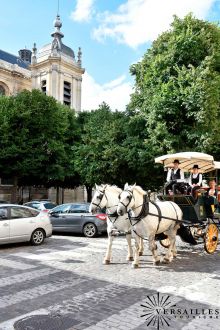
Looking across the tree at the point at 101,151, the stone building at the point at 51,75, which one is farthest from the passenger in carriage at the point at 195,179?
the stone building at the point at 51,75

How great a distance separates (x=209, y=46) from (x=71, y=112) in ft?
73.0

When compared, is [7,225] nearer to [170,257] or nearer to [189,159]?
[170,257]

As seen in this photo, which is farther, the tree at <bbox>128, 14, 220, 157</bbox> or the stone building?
the stone building

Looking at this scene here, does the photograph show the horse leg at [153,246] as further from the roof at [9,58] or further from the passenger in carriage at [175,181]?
the roof at [9,58]

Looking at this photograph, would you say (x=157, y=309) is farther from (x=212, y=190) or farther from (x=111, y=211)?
(x=212, y=190)

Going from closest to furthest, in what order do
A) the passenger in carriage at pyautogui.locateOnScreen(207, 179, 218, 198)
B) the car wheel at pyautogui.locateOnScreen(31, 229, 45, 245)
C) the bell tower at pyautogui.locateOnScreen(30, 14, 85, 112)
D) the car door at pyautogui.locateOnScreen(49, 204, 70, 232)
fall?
1. the passenger in carriage at pyautogui.locateOnScreen(207, 179, 218, 198)
2. the car wheel at pyautogui.locateOnScreen(31, 229, 45, 245)
3. the car door at pyautogui.locateOnScreen(49, 204, 70, 232)
4. the bell tower at pyautogui.locateOnScreen(30, 14, 85, 112)

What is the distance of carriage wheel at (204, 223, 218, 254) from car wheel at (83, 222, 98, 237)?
6.81 m

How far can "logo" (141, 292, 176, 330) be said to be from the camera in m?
6.05

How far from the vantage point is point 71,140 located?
41906mm

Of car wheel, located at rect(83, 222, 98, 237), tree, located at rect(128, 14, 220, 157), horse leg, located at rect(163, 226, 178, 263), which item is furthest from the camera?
tree, located at rect(128, 14, 220, 157)

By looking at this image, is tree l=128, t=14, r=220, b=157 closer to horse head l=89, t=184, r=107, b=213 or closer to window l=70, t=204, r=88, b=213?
window l=70, t=204, r=88, b=213

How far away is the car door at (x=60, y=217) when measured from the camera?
18.0 meters

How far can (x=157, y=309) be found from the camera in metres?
6.64

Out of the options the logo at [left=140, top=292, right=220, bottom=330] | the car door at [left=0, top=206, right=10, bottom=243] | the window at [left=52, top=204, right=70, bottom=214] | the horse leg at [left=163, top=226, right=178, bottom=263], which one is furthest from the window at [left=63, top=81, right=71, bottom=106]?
the logo at [left=140, top=292, right=220, bottom=330]
